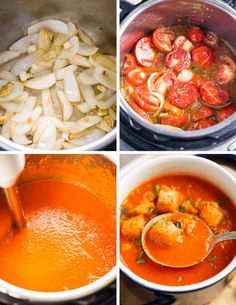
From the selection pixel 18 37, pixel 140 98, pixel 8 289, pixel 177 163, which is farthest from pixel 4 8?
pixel 8 289

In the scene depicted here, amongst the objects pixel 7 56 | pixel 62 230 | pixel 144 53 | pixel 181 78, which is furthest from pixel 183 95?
pixel 7 56

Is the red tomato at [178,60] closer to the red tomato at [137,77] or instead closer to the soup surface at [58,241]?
the red tomato at [137,77]

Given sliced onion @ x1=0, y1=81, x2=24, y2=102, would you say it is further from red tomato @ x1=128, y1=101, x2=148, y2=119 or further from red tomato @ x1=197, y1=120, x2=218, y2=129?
red tomato @ x1=197, y1=120, x2=218, y2=129

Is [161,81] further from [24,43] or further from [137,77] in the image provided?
[24,43]

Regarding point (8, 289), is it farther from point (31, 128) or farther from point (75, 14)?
point (75, 14)

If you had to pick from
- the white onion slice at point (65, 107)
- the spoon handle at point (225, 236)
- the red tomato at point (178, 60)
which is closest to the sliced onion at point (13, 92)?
the white onion slice at point (65, 107)
